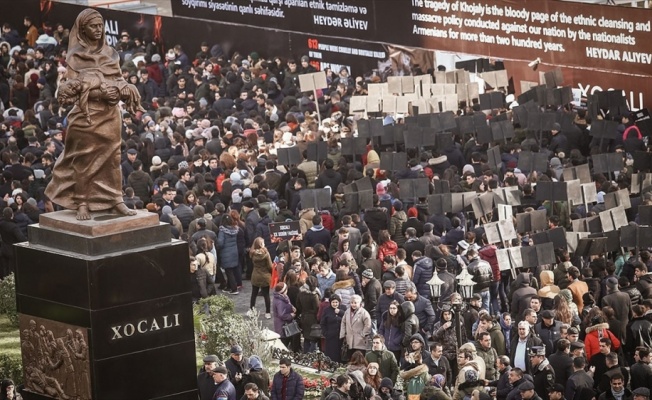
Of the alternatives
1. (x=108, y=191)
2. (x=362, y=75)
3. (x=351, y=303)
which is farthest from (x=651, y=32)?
(x=108, y=191)

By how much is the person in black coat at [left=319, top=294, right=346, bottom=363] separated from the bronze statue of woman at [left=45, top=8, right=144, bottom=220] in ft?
25.1

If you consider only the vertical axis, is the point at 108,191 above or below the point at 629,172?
above

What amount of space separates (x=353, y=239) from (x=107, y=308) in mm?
11251

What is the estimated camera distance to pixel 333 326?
22078mm

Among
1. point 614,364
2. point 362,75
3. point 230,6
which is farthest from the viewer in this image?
point 230,6

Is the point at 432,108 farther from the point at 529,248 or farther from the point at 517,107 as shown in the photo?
the point at 529,248

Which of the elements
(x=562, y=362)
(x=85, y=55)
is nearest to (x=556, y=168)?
(x=562, y=362)

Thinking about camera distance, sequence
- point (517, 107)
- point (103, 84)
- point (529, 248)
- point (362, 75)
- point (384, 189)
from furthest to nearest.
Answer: point (362, 75) → point (517, 107) → point (384, 189) → point (529, 248) → point (103, 84)

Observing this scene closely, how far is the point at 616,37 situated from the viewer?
34.7m

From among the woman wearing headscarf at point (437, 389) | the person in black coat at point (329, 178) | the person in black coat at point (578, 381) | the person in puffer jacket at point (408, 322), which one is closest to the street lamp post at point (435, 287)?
the person in puffer jacket at point (408, 322)

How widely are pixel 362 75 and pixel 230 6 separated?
624cm

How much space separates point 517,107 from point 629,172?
366 centimetres

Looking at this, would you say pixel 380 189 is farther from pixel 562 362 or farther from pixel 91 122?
pixel 91 122

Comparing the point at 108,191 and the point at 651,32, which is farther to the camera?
the point at 651,32
